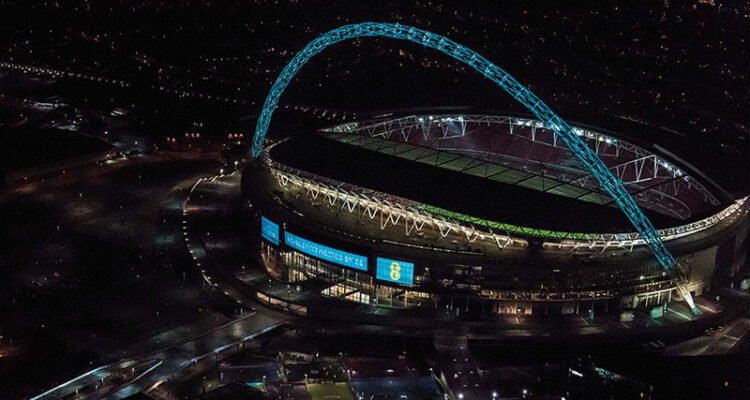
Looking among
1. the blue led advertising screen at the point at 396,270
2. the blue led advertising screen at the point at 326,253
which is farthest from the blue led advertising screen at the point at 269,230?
the blue led advertising screen at the point at 396,270

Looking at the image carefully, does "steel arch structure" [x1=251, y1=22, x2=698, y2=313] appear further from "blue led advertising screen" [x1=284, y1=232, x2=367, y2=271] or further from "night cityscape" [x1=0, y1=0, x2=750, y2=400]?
"blue led advertising screen" [x1=284, y1=232, x2=367, y2=271]

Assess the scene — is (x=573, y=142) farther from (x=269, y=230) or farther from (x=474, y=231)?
(x=269, y=230)

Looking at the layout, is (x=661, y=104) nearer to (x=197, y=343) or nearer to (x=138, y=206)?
(x=138, y=206)

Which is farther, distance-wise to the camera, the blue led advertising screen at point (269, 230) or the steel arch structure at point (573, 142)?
the blue led advertising screen at point (269, 230)

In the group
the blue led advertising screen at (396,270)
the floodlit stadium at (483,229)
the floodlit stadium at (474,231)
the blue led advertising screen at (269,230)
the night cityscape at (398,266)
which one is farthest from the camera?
the blue led advertising screen at (269,230)

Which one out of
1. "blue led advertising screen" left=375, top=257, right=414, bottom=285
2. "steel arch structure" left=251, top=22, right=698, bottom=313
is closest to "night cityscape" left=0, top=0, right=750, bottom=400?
"blue led advertising screen" left=375, top=257, right=414, bottom=285

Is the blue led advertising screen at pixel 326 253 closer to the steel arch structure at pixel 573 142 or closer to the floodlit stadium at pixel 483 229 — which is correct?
the floodlit stadium at pixel 483 229

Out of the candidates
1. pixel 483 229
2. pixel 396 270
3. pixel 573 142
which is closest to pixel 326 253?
pixel 396 270
